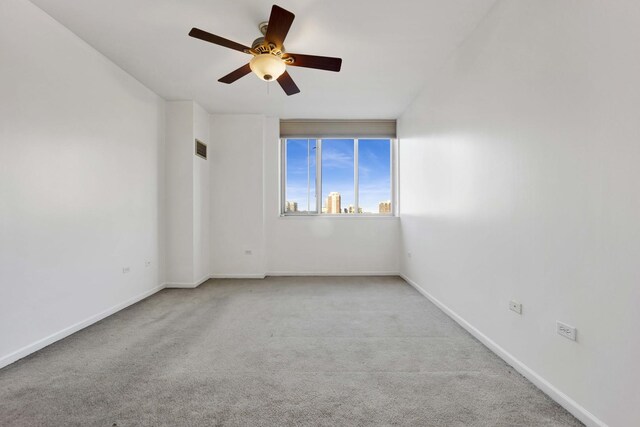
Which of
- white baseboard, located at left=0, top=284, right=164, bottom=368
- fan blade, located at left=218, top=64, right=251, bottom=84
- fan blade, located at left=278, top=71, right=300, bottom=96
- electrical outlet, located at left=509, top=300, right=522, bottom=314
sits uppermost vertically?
fan blade, located at left=218, top=64, right=251, bottom=84

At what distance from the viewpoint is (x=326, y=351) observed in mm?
2236

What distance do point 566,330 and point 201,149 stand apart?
467 centimetres

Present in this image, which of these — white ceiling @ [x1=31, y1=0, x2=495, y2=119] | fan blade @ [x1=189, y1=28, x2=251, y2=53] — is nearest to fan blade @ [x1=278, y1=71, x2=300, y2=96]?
white ceiling @ [x1=31, y1=0, x2=495, y2=119]

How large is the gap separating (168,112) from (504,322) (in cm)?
475

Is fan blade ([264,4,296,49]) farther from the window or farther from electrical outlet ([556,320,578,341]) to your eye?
the window

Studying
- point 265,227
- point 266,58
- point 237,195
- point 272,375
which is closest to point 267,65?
point 266,58

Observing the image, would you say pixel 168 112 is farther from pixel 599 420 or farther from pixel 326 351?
pixel 599 420

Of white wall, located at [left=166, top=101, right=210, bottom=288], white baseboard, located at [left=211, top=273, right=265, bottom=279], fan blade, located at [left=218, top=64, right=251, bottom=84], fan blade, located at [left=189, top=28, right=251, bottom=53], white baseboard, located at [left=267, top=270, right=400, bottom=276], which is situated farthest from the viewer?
white baseboard, located at [left=267, top=270, right=400, bottom=276]

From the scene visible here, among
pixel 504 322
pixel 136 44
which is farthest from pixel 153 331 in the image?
pixel 504 322

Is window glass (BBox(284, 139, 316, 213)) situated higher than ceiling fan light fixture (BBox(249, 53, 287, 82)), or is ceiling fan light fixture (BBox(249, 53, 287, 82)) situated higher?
ceiling fan light fixture (BBox(249, 53, 287, 82))

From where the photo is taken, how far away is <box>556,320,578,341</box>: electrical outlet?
1.54m

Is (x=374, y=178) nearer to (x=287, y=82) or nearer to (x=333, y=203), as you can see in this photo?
(x=333, y=203)

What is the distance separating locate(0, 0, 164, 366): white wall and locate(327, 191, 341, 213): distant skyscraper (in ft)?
9.56

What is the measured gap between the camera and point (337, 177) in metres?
5.19
